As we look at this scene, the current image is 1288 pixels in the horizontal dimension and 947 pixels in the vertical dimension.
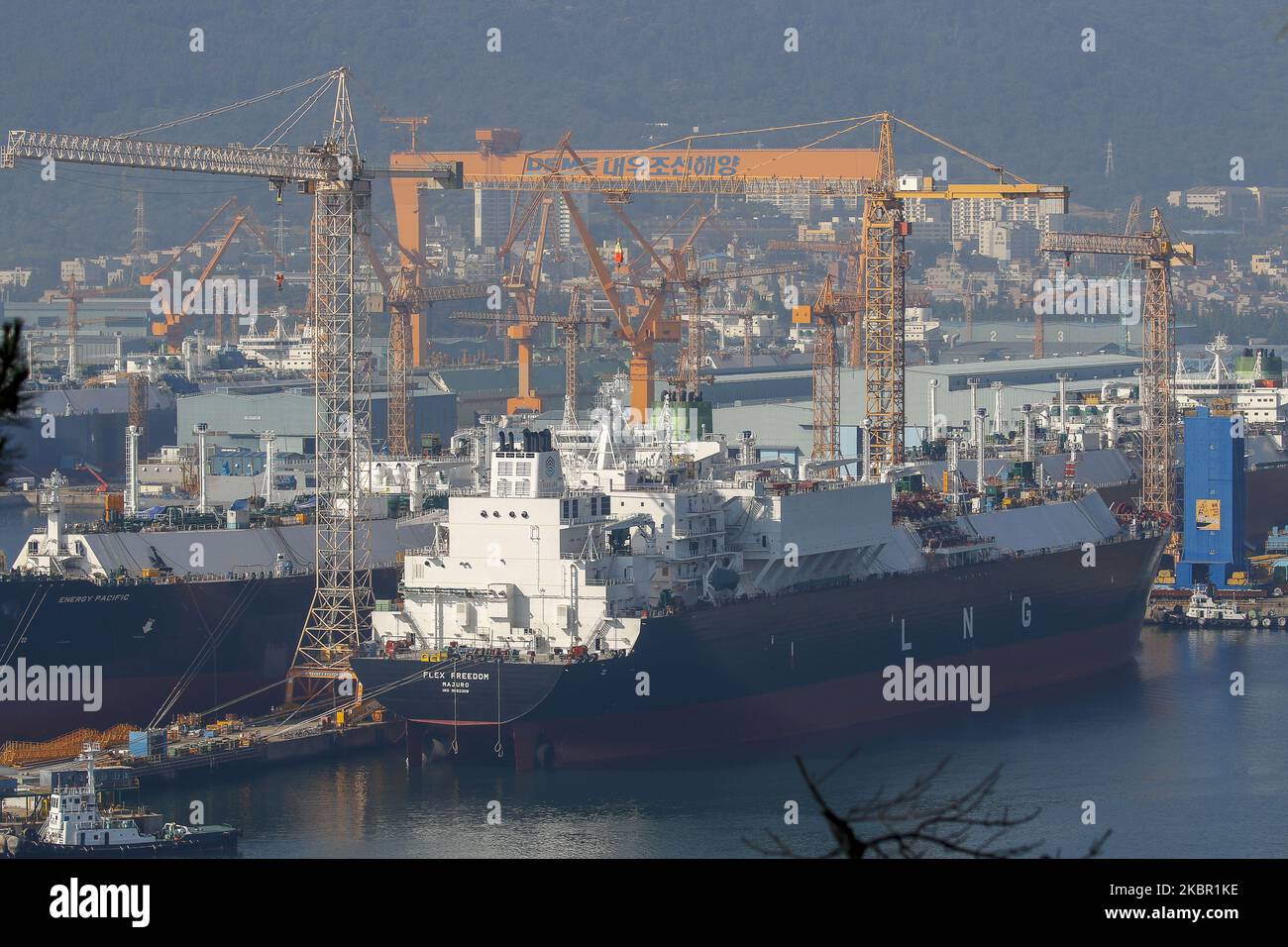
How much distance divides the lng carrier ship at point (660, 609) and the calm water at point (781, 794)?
1.08m

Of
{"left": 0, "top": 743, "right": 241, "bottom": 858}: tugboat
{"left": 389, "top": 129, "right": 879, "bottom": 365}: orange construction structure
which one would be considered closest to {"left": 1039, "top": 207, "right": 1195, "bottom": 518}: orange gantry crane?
{"left": 389, "top": 129, "right": 879, "bottom": 365}: orange construction structure

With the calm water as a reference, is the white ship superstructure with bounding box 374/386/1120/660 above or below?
above

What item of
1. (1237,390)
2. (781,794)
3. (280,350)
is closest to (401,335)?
(1237,390)

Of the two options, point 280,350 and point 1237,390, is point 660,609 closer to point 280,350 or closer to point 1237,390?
point 1237,390

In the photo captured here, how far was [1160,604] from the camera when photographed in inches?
2130

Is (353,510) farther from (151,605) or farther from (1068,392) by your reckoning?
(1068,392)

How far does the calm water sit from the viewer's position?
30141 millimetres

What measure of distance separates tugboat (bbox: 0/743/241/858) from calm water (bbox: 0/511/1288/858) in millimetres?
722

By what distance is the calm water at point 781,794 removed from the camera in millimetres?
30141

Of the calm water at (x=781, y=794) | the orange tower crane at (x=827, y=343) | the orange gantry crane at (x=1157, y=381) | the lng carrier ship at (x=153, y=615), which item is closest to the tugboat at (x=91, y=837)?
the calm water at (x=781, y=794)

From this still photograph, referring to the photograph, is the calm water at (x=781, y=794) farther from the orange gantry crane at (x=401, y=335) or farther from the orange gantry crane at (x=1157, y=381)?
the orange gantry crane at (x=401, y=335)

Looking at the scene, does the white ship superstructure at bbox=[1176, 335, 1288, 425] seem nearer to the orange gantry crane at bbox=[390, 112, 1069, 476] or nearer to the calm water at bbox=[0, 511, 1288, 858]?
the orange gantry crane at bbox=[390, 112, 1069, 476]

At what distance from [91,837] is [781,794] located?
9714mm
